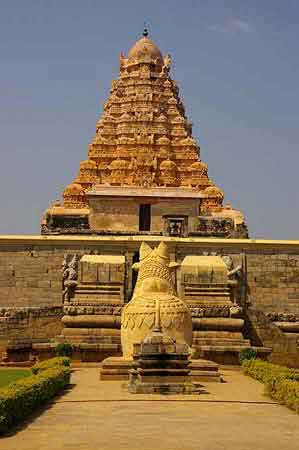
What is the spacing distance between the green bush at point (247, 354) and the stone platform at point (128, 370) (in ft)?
13.2

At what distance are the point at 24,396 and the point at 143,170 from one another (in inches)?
1351

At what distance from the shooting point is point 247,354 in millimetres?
18844

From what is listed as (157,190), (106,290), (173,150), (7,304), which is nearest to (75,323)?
(106,290)

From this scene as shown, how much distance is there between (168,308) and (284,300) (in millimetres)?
11418

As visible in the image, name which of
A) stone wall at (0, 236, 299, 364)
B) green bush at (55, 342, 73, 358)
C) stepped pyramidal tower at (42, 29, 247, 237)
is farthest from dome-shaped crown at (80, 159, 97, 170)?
green bush at (55, 342, 73, 358)

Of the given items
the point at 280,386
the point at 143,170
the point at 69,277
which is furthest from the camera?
the point at 143,170

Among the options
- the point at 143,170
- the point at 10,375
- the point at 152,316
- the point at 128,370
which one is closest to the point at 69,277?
the point at 10,375

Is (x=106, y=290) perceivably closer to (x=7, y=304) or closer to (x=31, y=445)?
(x=7, y=304)

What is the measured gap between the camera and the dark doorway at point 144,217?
118 feet

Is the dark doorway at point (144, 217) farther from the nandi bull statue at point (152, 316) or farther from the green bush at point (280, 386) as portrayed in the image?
the green bush at point (280, 386)

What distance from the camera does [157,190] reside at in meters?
36.5

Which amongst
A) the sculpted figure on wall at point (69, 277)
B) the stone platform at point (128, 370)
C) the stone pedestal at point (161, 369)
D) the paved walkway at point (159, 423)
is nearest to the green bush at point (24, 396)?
the paved walkway at point (159, 423)

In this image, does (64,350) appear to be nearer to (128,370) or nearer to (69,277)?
(128,370)

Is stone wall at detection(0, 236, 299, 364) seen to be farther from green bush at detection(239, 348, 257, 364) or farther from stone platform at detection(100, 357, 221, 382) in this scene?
stone platform at detection(100, 357, 221, 382)
